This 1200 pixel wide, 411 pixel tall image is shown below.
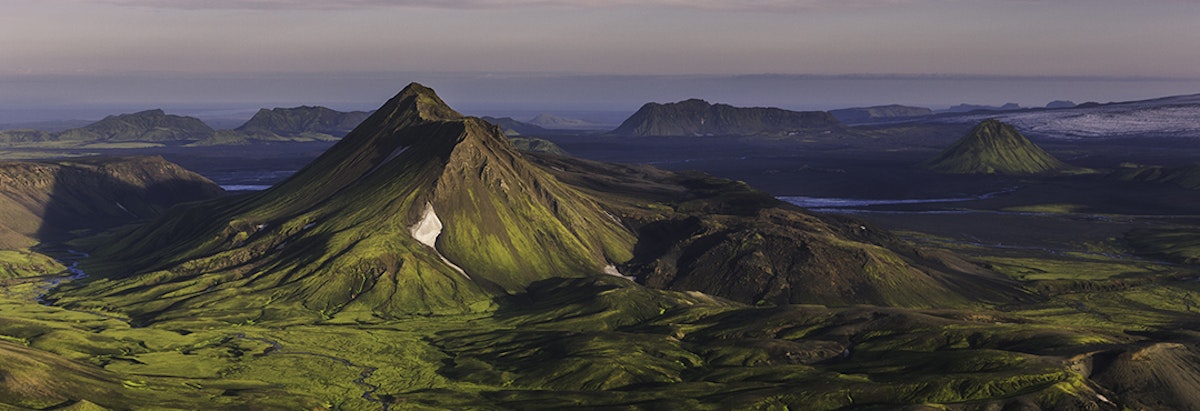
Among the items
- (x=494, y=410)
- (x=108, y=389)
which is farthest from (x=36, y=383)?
(x=494, y=410)

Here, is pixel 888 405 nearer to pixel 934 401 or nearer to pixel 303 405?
pixel 934 401

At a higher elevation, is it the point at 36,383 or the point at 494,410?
the point at 36,383

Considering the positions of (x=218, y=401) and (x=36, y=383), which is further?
(x=218, y=401)

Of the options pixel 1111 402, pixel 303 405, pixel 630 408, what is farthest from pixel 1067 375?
pixel 303 405

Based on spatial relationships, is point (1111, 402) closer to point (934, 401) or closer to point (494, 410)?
point (934, 401)

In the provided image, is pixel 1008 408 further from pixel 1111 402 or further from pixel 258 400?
pixel 258 400

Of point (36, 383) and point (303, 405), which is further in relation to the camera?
point (303, 405)

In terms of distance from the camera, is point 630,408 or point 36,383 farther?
point 630,408

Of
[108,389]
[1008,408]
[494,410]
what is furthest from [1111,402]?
[108,389]
